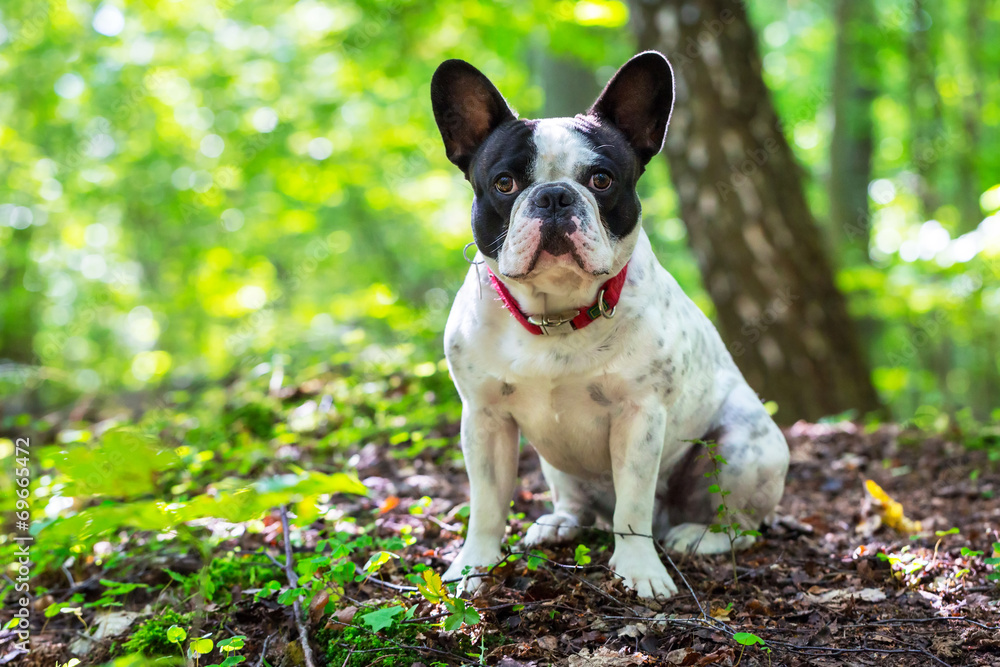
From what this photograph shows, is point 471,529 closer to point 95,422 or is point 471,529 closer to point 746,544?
point 746,544

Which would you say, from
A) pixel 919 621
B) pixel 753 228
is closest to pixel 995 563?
pixel 919 621

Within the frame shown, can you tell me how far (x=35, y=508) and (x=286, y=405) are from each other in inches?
86.0

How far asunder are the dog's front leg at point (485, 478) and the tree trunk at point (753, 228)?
175 inches

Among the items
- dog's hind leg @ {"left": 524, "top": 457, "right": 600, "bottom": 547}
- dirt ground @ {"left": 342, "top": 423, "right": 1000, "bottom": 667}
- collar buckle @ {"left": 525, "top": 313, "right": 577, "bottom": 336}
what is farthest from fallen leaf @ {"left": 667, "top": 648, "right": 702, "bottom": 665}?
collar buckle @ {"left": 525, "top": 313, "right": 577, "bottom": 336}

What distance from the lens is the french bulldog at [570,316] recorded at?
9.89 ft

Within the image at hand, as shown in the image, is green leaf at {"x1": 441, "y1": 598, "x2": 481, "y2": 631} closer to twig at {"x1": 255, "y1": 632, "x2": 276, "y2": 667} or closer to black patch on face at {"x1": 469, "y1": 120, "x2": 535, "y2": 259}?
twig at {"x1": 255, "y1": 632, "x2": 276, "y2": 667}

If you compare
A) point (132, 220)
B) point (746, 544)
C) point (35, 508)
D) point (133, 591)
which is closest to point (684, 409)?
point (746, 544)

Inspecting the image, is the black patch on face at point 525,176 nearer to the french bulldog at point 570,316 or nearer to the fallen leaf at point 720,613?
the french bulldog at point 570,316

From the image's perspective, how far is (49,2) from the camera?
11.6 m

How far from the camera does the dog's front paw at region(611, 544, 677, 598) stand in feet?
9.95

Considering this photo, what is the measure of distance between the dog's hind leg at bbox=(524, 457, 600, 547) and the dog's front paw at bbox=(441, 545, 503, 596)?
1.15ft

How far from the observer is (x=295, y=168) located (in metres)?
11.3

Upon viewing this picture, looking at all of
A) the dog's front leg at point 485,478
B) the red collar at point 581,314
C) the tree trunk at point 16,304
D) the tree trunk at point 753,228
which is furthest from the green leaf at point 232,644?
the tree trunk at point 16,304

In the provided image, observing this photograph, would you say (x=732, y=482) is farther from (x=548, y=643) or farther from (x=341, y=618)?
(x=341, y=618)
